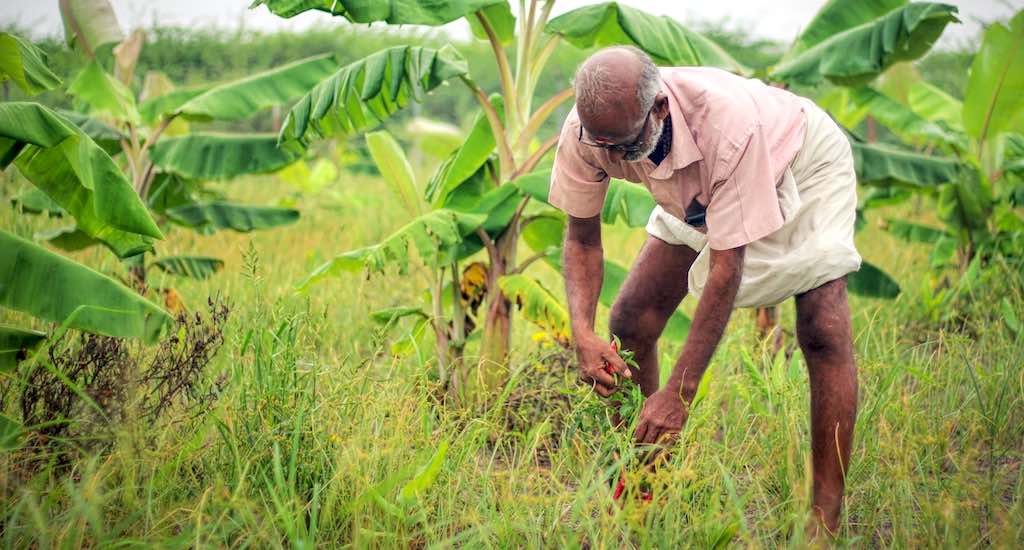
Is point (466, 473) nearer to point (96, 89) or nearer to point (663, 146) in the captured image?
point (663, 146)

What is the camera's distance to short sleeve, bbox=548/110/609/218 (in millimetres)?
2660

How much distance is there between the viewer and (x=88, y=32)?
5254mm

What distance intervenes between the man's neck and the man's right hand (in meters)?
0.58

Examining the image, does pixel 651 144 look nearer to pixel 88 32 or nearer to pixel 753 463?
pixel 753 463

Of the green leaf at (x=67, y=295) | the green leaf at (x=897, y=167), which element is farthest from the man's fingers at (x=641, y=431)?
the green leaf at (x=897, y=167)

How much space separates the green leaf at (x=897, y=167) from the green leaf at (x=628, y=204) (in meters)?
1.82

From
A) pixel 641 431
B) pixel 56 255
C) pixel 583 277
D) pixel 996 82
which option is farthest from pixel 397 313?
pixel 996 82

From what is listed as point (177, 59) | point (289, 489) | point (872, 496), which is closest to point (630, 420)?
point (872, 496)

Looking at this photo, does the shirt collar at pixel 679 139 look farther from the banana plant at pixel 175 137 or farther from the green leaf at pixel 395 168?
the banana plant at pixel 175 137

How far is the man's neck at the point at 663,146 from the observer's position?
242cm

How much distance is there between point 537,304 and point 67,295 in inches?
66.4

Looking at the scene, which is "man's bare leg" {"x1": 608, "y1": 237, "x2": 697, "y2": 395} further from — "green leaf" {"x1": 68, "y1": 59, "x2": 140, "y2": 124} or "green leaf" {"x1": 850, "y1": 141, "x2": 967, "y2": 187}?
"green leaf" {"x1": 68, "y1": 59, "x2": 140, "y2": 124}

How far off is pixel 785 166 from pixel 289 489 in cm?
170

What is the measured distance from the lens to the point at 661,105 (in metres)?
2.36
